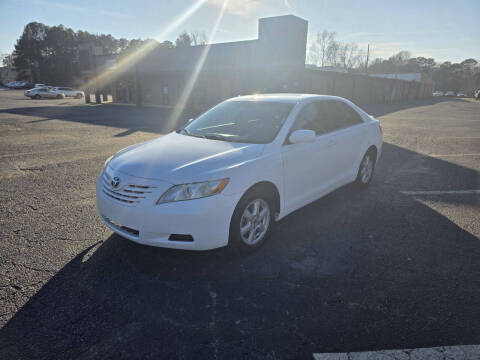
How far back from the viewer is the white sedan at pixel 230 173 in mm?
2906

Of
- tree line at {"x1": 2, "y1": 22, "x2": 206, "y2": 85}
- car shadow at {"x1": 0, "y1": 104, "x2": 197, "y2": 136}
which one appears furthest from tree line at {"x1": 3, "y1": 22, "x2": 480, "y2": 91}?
car shadow at {"x1": 0, "y1": 104, "x2": 197, "y2": 136}

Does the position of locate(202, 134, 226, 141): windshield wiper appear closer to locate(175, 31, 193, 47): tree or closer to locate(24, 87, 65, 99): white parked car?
locate(24, 87, 65, 99): white parked car

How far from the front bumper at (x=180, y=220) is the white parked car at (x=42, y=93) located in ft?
139

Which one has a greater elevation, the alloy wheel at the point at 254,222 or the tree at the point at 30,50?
the tree at the point at 30,50

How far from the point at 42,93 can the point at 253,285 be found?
144 ft

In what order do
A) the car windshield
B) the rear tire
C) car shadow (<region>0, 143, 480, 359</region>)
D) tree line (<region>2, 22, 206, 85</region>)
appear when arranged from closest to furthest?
car shadow (<region>0, 143, 480, 359</region>) < the car windshield < the rear tire < tree line (<region>2, 22, 206, 85</region>)

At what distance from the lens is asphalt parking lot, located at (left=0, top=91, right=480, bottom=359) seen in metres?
2.32

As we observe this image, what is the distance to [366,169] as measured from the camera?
554 cm

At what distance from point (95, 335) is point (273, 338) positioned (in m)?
1.33

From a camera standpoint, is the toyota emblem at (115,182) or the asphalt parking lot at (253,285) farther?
the toyota emblem at (115,182)

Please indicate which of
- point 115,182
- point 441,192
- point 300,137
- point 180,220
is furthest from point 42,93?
point 441,192

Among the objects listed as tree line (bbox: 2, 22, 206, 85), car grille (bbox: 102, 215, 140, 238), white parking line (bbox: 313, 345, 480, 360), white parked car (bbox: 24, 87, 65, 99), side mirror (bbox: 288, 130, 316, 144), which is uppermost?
tree line (bbox: 2, 22, 206, 85)

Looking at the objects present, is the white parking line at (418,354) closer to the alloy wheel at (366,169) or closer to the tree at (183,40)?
the alloy wheel at (366,169)

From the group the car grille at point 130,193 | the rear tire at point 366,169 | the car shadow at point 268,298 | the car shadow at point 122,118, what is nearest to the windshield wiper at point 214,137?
the car grille at point 130,193
